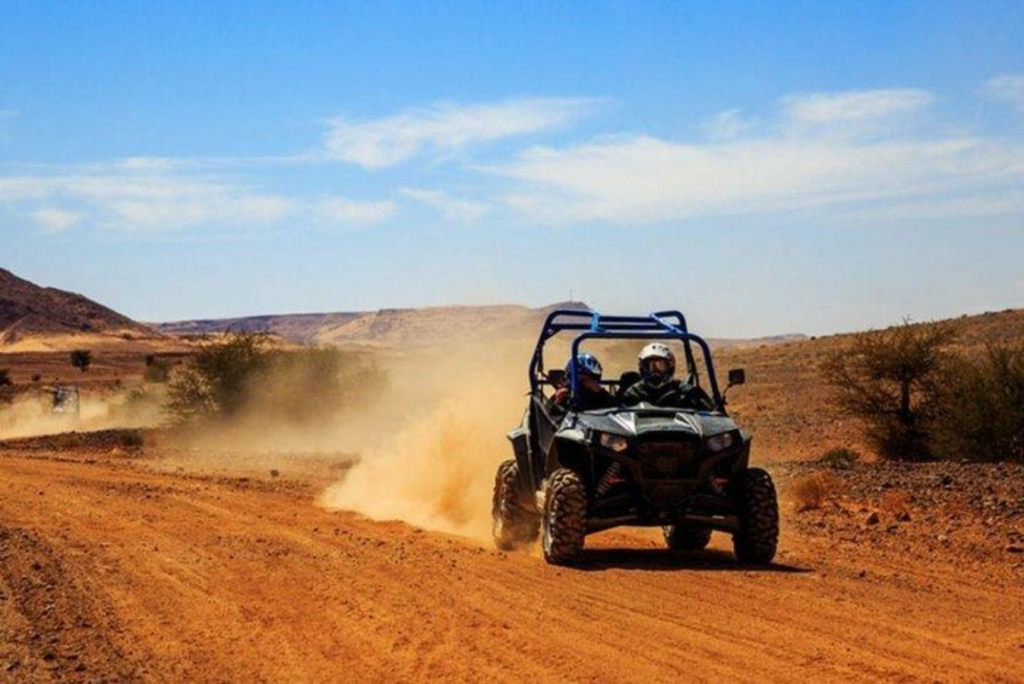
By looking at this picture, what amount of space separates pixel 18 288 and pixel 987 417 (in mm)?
144350

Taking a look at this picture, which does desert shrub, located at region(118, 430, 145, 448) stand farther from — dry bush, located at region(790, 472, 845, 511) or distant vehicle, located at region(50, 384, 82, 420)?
dry bush, located at region(790, 472, 845, 511)

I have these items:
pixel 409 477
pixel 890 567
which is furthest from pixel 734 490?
pixel 409 477

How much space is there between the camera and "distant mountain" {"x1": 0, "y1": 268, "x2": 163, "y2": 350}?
13838 cm

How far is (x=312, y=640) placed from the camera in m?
8.43

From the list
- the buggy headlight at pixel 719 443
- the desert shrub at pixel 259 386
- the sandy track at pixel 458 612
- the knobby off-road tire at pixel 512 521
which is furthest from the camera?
the desert shrub at pixel 259 386

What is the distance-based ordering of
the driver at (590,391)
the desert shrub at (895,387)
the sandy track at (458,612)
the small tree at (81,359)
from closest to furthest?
the sandy track at (458,612)
the driver at (590,391)
the desert shrub at (895,387)
the small tree at (81,359)

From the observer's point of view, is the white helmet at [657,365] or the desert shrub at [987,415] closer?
the white helmet at [657,365]

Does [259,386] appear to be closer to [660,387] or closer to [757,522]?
[660,387]

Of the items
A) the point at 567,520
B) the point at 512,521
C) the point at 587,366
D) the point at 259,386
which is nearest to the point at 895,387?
the point at 259,386

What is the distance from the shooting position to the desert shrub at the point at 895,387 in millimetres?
33781

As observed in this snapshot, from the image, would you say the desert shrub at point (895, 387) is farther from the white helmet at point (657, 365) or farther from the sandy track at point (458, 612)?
the white helmet at point (657, 365)

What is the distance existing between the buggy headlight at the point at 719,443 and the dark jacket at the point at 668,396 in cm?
104

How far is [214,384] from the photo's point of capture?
45.9 metres

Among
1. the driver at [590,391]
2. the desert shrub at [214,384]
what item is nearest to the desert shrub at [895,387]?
the desert shrub at [214,384]
